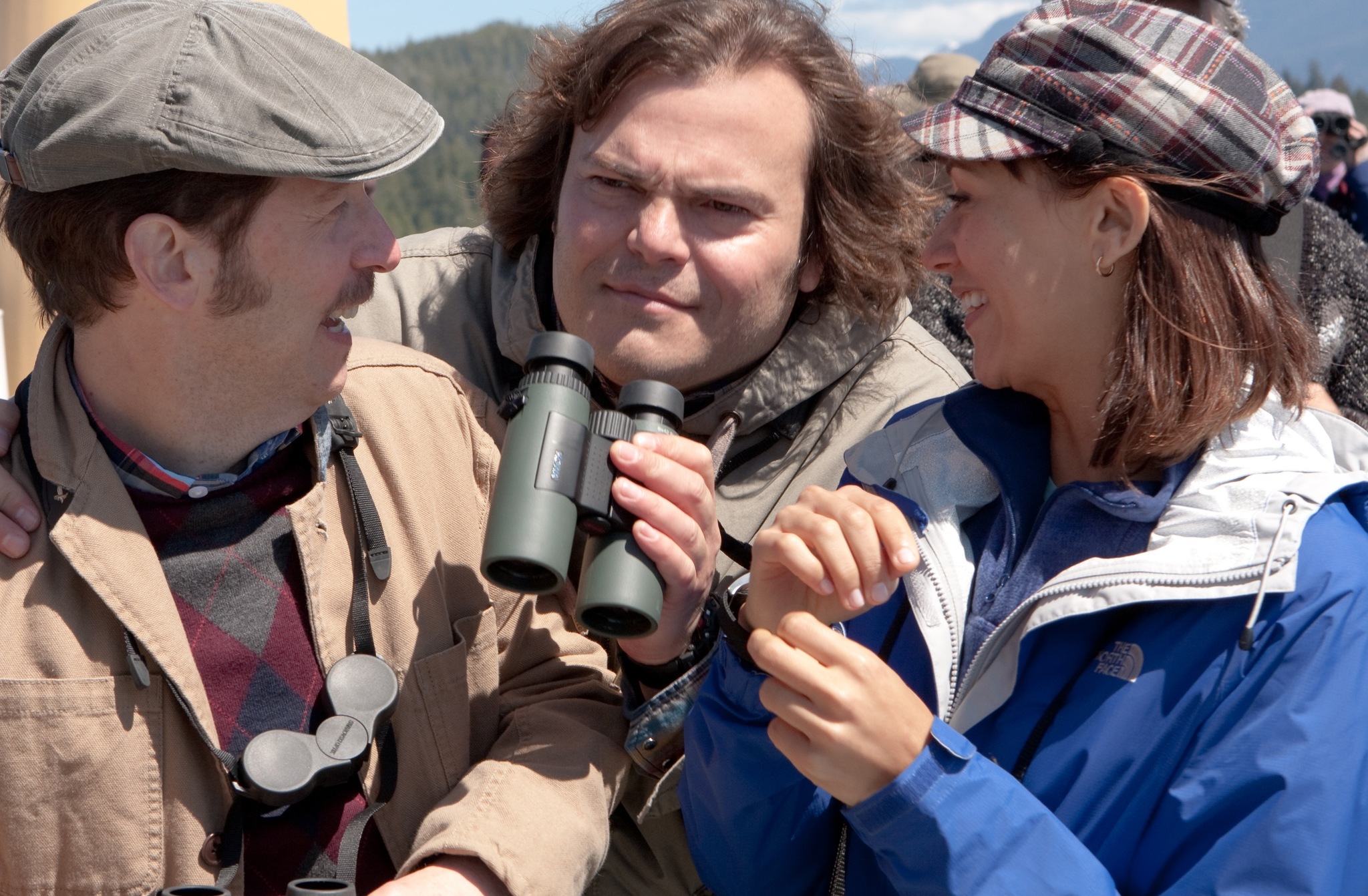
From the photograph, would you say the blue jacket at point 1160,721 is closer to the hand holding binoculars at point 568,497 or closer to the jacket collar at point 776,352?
the hand holding binoculars at point 568,497

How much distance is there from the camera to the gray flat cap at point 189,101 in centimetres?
189

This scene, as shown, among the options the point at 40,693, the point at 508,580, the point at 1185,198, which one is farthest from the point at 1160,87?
the point at 40,693

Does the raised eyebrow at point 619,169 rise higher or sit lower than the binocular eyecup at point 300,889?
higher

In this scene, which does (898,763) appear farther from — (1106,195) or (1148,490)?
(1106,195)

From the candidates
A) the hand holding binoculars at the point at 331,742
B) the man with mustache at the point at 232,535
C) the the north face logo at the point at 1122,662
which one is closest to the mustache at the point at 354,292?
the man with mustache at the point at 232,535

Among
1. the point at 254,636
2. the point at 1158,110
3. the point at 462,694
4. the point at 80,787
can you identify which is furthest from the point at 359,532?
the point at 1158,110

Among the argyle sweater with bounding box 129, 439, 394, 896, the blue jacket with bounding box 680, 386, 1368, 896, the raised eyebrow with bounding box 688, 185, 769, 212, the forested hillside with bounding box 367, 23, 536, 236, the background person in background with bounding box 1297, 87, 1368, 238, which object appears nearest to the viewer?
the blue jacket with bounding box 680, 386, 1368, 896

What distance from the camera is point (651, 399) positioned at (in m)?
2.09

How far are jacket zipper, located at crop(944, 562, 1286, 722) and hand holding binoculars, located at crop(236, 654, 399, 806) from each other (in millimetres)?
951

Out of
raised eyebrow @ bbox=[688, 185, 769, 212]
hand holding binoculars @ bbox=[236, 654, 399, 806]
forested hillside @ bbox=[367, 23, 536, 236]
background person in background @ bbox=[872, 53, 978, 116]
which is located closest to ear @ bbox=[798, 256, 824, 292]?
raised eyebrow @ bbox=[688, 185, 769, 212]

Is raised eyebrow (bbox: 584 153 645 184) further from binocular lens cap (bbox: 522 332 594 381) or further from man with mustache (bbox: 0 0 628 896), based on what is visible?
binocular lens cap (bbox: 522 332 594 381)

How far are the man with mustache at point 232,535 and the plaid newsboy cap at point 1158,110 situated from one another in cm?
105

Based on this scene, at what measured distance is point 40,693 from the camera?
185 cm

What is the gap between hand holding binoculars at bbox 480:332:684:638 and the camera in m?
1.87
